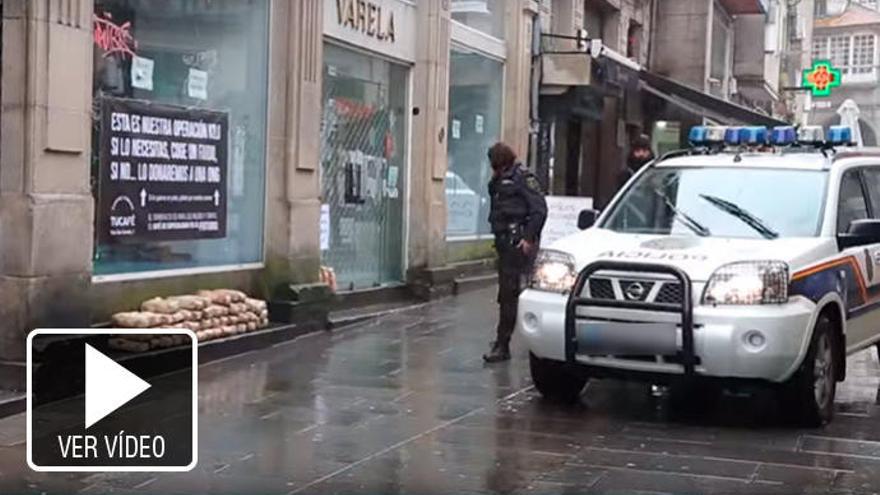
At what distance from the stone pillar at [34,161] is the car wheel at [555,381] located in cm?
348

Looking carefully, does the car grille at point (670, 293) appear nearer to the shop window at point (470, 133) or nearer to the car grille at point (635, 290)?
the car grille at point (635, 290)

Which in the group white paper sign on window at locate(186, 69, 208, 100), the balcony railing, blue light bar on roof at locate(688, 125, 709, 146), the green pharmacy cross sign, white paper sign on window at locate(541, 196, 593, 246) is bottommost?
white paper sign on window at locate(541, 196, 593, 246)

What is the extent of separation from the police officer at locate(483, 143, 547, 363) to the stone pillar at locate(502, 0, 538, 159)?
7.54 meters

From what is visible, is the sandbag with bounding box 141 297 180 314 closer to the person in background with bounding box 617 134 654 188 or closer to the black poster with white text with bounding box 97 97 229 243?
the black poster with white text with bounding box 97 97 229 243

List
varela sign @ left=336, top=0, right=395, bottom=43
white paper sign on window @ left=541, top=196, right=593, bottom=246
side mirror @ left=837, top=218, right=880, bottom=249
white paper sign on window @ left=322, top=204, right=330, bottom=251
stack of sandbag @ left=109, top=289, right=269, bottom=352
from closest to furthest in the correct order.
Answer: side mirror @ left=837, top=218, right=880, bottom=249 < stack of sandbag @ left=109, top=289, right=269, bottom=352 < white paper sign on window @ left=322, top=204, right=330, bottom=251 < varela sign @ left=336, top=0, right=395, bottom=43 < white paper sign on window @ left=541, top=196, right=593, bottom=246

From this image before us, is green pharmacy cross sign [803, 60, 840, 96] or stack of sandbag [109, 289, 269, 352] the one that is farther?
green pharmacy cross sign [803, 60, 840, 96]

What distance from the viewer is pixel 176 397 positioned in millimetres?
3633

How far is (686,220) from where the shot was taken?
855 cm

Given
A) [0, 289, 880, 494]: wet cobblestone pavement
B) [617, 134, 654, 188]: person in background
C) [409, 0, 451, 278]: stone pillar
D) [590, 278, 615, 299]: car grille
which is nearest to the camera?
[0, 289, 880, 494]: wet cobblestone pavement

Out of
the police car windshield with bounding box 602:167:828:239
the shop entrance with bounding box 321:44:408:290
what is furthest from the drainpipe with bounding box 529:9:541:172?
the police car windshield with bounding box 602:167:828:239

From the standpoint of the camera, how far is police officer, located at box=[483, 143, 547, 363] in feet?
33.6

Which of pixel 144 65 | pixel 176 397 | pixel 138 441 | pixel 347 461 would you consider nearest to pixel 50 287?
pixel 144 65

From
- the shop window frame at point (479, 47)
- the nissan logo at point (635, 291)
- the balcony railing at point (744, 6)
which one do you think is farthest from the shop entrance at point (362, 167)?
the balcony railing at point (744, 6)

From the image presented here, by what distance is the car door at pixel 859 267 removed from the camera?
333 inches
